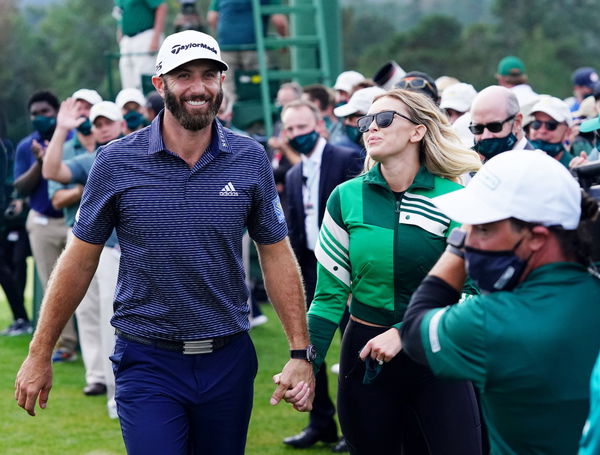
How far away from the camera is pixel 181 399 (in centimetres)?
456

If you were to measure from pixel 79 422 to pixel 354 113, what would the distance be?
129 inches

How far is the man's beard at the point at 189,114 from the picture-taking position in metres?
4.64

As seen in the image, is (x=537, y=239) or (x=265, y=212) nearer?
(x=537, y=239)

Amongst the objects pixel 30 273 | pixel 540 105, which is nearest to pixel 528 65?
pixel 30 273

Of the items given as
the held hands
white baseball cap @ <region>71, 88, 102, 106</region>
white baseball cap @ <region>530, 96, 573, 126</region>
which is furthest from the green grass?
the held hands

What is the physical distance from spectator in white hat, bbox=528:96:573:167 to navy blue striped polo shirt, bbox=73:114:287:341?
383 centimetres

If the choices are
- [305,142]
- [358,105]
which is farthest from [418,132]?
[358,105]

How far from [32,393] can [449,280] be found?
6.50 feet

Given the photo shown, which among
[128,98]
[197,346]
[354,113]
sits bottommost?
[197,346]

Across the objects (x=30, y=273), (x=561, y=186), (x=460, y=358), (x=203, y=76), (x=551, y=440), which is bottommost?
(x=30, y=273)

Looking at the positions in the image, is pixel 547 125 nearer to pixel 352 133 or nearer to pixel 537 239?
pixel 352 133

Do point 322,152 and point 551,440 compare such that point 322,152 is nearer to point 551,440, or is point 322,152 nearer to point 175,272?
point 175,272

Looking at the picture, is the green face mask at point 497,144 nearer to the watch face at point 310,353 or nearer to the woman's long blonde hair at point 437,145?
the woman's long blonde hair at point 437,145

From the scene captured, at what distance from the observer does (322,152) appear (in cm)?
777
